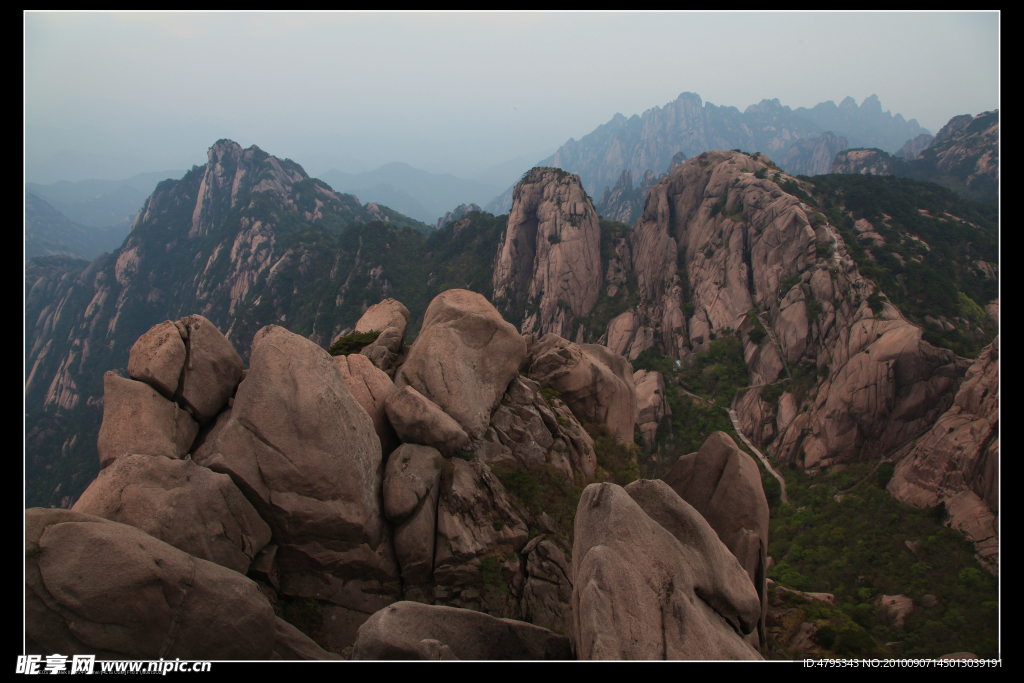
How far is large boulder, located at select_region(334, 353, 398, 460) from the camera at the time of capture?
1553cm

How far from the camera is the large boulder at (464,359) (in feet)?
57.2

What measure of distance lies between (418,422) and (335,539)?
13.7 ft

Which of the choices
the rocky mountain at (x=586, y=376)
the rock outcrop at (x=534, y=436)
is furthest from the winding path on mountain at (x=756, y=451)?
the rock outcrop at (x=534, y=436)

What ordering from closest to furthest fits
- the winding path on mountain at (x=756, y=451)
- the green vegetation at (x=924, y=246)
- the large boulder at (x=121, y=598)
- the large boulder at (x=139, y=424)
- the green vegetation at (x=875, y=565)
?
the large boulder at (x=121, y=598), the large boulder at (x=139, y=424), the green vegetation at (x=875, y=565), the winding path on mountain at (x=756, y=451), the green vegetation at (x=924, y=246)

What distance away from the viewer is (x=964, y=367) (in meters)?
40.6

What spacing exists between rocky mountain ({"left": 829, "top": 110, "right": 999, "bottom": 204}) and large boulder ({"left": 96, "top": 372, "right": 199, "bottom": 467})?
436ft

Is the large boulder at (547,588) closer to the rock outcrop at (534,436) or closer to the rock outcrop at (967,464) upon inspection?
the rock outcrop at (534,436)

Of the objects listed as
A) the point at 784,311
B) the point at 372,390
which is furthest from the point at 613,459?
the point at 784,311

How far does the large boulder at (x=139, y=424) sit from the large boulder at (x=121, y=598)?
7.95 ft

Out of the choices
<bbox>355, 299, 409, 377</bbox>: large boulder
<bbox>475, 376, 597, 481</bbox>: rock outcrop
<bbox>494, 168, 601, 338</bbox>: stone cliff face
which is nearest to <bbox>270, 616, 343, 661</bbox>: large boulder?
<bbox>475, 376, 597, 481</bbox>: rock outcrop

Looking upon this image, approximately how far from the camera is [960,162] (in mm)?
112688

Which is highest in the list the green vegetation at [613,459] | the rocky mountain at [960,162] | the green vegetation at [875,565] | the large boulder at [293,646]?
the rocky mountain at [960,162]

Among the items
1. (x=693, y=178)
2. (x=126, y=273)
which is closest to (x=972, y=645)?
(x=693, y=178)

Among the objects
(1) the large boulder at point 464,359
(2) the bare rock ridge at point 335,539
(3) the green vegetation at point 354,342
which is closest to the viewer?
(2) the bare rock ridge at point 335,539
